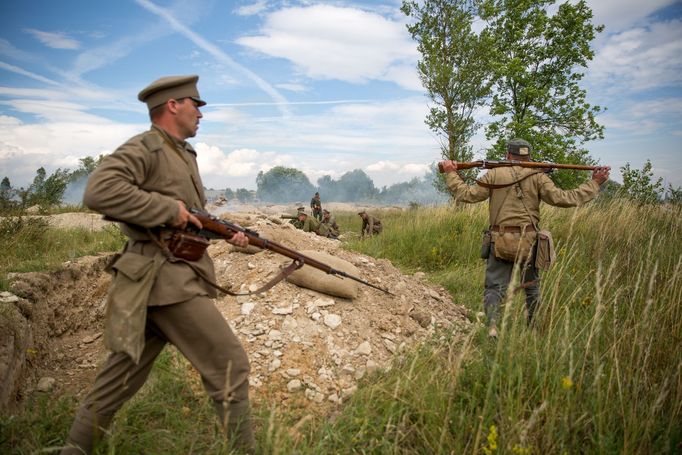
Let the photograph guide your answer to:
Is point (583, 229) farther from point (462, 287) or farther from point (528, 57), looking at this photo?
point (528, 57)

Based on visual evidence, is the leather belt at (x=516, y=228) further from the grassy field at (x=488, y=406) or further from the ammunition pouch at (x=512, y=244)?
the grassy field at (x=488, y=406)

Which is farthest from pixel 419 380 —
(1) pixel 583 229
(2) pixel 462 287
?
(1) pixel 583 229

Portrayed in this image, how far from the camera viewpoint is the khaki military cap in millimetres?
2086

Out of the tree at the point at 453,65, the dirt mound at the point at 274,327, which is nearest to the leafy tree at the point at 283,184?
the tree at the point at 453,65

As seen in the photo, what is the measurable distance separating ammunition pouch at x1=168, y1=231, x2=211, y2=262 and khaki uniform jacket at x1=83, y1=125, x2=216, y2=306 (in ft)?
0.17

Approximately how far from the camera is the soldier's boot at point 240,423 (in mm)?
2082

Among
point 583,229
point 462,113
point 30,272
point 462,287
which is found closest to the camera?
point 30,272

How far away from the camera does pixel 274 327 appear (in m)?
3.85

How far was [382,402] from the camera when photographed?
8.34ft

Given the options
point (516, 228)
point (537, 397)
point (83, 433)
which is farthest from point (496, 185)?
point (83, 433)

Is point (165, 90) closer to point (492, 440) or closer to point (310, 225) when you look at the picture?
point (492, 440)

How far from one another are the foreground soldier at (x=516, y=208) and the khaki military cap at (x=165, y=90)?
3024mm

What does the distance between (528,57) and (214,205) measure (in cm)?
1403

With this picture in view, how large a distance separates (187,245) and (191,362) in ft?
1.99
